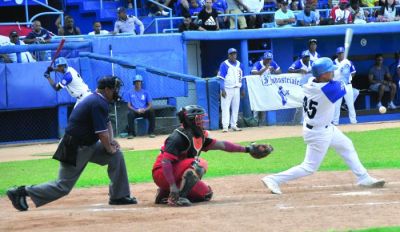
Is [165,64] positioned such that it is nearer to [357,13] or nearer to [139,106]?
[139,106]

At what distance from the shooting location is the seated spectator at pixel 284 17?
23.7 metres

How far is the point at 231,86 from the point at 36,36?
482cm

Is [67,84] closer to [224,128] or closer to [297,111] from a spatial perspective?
[224,128]

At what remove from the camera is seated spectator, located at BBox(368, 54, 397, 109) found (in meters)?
24.4

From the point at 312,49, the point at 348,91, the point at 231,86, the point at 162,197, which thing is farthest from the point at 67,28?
the point at 162,197

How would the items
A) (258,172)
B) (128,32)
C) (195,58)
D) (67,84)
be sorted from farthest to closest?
(195,58) < (128,32) < (67,84) < (258,172)

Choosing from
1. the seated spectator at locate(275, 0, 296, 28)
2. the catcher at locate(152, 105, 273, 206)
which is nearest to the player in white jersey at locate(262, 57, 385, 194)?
the catcher at locate(152, 105, 273, 206)

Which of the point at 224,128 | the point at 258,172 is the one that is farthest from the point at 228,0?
the point at 258,172

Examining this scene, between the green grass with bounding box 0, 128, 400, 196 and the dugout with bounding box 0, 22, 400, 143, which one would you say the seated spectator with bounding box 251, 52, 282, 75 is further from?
the green grass with bounding box 0, 128, 400, 196

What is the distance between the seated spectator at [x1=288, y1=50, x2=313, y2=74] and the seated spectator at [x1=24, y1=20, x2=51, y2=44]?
20.6ft

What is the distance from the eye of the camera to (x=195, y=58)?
24531mm

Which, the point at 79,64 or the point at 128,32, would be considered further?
the point at 128,32

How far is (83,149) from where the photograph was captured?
9.63 m

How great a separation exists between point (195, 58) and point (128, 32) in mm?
2476
